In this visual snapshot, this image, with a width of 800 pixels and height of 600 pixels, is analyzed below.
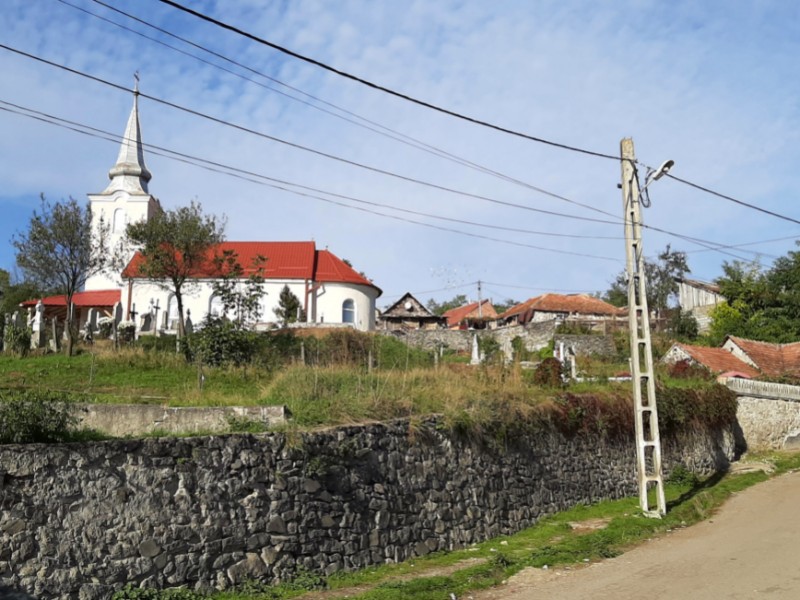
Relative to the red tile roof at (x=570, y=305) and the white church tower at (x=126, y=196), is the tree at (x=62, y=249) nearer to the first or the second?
the white church tower at (x=126, y=196)

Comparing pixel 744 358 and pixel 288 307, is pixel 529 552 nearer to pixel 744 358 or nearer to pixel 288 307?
pixel 744 358

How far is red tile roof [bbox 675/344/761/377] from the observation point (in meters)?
28.6

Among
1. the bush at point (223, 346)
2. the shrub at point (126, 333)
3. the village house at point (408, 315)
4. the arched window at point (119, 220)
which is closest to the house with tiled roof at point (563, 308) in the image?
the village house at point (408, 315)

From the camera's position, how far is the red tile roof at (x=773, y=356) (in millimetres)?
31094

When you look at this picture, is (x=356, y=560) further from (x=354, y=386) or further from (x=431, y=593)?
(x=354, y=386)

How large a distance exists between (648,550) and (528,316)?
4185 centimetres

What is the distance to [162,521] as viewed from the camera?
9.05m

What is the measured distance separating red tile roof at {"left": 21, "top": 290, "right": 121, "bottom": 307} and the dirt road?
1526 inches

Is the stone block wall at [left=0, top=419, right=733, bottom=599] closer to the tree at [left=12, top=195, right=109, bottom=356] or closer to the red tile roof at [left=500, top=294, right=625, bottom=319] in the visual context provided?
the tree at [left=12, top=195, right=109, bottom=356]

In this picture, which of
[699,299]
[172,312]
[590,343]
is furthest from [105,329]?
[699,299]

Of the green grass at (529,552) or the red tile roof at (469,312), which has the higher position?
the red tile roof at (469,312)

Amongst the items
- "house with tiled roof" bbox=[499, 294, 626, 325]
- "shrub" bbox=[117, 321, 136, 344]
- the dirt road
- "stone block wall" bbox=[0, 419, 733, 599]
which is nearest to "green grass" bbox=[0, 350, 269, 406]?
"shrub" bbox=[117, 321, 136, 344]

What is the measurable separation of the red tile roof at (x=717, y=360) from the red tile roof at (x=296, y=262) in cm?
2114

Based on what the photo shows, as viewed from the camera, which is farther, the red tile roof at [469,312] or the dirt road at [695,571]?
the red tile roof at [469,312]
